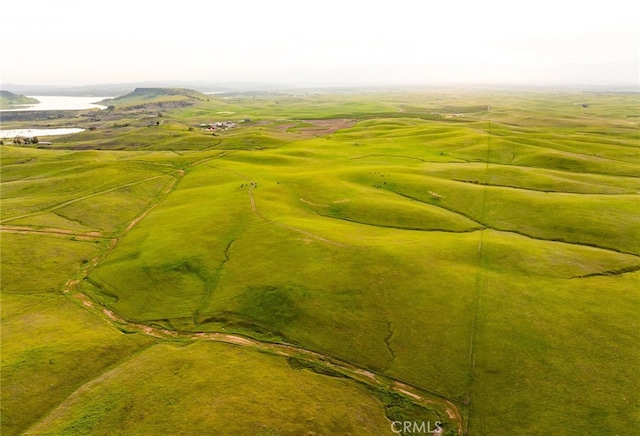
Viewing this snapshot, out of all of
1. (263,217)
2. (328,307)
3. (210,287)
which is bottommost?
(210,287)

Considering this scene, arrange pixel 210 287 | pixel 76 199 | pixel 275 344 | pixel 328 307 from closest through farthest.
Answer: pixel 275 344 → pixel 328 307 → pixel 210 287 → pixel 76 199

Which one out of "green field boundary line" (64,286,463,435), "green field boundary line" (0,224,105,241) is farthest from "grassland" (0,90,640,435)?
"green field boundary line" (0,224,105,241)

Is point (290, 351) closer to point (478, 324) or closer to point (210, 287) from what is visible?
point (210, 287)

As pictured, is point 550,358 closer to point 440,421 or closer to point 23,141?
point 440,421

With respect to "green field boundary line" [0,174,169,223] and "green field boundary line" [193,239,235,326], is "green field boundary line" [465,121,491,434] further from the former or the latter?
"green field boundary line" [0,174,169,223]

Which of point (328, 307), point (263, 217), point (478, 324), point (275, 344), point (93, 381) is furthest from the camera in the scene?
point (263, 217)

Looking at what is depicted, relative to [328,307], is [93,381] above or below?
below

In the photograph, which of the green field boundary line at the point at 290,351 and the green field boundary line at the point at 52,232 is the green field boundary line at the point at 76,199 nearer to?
the green field boundary line at the point at 52,232

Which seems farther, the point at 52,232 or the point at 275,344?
the point at 52,232

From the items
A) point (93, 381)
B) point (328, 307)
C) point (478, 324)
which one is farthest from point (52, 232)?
point (478, 324)
